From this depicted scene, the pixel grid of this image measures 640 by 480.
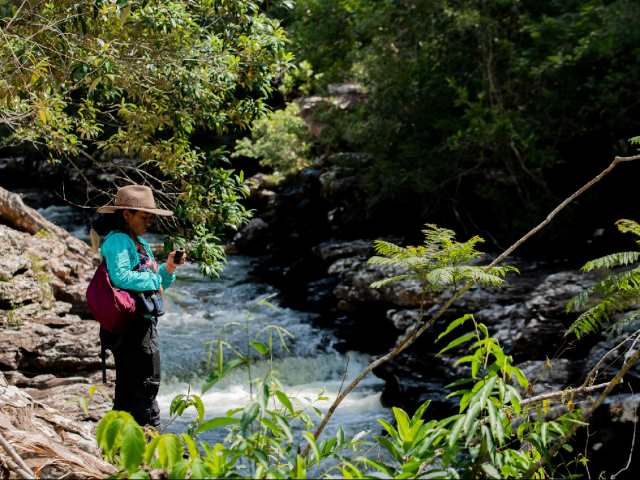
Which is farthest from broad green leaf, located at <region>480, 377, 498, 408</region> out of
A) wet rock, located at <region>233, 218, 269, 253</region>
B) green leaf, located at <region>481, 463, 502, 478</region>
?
wet rock, located at <region>233, 218, 269, 253</region>

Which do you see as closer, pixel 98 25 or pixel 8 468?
pixel 8 468

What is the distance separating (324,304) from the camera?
34.6 feet

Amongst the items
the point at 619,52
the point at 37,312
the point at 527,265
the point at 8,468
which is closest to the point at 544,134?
the point at 619,52

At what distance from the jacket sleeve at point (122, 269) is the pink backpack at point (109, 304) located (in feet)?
0.17

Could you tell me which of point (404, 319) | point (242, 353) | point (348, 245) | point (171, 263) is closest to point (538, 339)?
point (404, 319)

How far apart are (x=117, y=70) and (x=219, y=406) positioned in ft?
14.1

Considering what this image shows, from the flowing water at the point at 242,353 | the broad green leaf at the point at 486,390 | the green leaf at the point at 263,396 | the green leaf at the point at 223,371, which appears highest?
the green leaf at the point at 223,371

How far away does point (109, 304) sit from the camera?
3.10 meters

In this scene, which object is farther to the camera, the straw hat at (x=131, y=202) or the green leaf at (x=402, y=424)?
the straw hat at (x=131, y=202)

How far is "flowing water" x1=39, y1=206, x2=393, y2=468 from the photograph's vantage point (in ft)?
21.5

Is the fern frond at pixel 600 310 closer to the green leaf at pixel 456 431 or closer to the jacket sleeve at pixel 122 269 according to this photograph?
the green leaf at pixel 456 431

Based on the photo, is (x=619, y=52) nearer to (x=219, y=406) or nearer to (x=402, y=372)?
(x=402, y=372)

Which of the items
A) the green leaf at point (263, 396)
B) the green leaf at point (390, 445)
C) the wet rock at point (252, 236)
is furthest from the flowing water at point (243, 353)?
the green leaf at point (263, 396)

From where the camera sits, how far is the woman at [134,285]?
3154 mm
